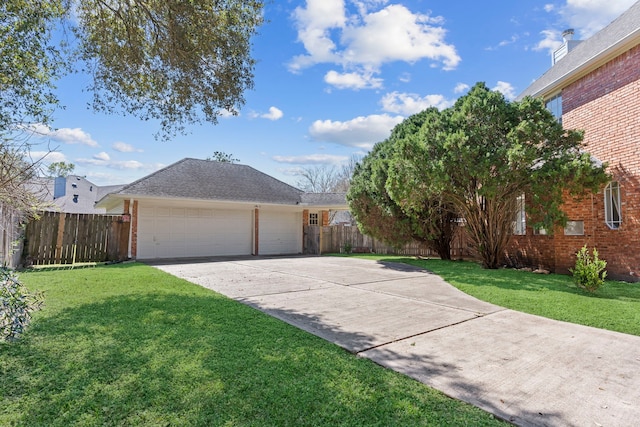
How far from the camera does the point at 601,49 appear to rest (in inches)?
387

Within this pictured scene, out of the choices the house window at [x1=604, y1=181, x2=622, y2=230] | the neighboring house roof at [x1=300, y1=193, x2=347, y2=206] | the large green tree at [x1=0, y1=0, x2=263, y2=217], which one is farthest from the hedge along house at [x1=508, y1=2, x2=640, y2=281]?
the neighboring house roof at [x1=300, y1=193, x2=347, y2=206]

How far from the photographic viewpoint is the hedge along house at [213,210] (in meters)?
15.0

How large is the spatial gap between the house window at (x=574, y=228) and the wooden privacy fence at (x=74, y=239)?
15462 mm

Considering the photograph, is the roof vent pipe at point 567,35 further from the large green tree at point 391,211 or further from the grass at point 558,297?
the grass at point 558,297

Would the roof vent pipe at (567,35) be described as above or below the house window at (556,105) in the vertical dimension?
above

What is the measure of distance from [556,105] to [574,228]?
4.57 meters

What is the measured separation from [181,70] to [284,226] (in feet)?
40.7

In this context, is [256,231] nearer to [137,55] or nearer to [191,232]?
[191,232]

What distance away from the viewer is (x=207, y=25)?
709cm

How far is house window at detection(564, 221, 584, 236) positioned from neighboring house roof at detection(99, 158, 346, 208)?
1023 centimetres

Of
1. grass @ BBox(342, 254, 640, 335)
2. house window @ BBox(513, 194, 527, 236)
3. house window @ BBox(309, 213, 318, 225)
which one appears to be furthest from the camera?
house window @ BBox(309, 213, 318, 225)

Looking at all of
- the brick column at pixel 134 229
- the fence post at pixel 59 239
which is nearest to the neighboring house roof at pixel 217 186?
the brick column at pixel 134 229

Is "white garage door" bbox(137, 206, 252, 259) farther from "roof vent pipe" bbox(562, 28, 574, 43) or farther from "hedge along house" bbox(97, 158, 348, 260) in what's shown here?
"roof vent pipe" bbox(562, 28, 574, 43)

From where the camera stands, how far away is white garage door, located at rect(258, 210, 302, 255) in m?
18.6
